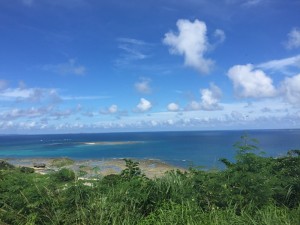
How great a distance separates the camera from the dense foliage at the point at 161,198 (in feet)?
21.5

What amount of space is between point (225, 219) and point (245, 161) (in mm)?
1815

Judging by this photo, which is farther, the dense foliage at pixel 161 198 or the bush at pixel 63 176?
the bush at pixel 63 176

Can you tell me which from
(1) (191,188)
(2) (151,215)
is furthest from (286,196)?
(2) (151,215)

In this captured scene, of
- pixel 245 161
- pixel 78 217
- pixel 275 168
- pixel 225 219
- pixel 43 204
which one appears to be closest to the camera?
pixel 225 219

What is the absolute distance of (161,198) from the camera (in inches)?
291

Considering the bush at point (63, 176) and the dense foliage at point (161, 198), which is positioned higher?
the bush at point (63, 176)

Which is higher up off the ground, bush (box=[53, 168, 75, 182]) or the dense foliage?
bush (box=[53, 168, 75, 182])

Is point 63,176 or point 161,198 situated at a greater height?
point 63,176

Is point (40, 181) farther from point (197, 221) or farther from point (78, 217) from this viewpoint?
point (197, 221)

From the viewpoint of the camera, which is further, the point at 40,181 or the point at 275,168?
the point at 275,168

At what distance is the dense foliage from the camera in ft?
21.5

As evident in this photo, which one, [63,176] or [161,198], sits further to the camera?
[63,176]

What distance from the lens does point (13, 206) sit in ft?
23.6

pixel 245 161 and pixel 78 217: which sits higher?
pixel 245 161
